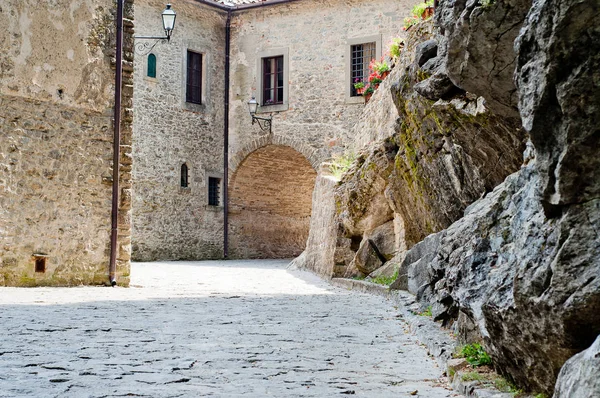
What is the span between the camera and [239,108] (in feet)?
76.5

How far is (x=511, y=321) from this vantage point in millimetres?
2994

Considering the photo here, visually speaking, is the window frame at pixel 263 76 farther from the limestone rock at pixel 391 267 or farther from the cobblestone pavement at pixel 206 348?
the cobblestone pavement at pixel 206 348

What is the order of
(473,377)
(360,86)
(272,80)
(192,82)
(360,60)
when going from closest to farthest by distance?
(473,377), (360,86), (360,60), (192,82), (272,80)

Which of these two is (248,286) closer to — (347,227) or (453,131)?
(347,227)

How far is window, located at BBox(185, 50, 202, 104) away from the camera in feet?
74.5

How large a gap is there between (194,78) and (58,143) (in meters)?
12.9

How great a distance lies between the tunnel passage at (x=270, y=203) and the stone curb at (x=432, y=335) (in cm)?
1359

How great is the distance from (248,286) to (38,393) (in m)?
8.19

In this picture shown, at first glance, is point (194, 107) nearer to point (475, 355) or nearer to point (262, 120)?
point (262, 120)

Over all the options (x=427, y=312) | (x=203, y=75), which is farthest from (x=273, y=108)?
(x=427, y=312)

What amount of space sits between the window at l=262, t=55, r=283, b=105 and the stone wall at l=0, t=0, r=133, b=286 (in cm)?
1216

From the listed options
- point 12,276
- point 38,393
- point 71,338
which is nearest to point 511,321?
point 38,393

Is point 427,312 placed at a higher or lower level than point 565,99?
lower

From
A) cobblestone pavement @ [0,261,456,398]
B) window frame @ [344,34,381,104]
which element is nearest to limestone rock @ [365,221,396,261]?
cobblestone pavement @ [0,261,456,398]
